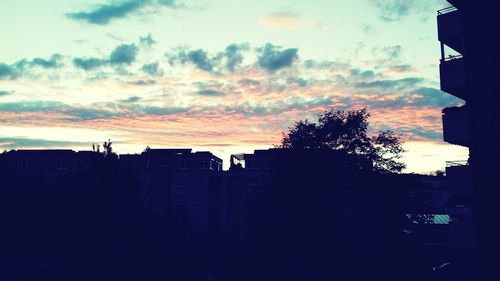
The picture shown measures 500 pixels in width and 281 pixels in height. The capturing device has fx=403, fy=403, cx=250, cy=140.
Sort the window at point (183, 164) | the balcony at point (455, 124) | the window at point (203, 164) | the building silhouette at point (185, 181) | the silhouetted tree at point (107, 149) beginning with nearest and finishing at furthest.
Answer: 1. the balcony at point (455, 124)
2. the silhouetted tree at point (107, 149)
3. the building silhouette at point (185, 181)
4. the window at point (203, 164)
5. the window at point (183, 164)

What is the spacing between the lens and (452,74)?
18297 millimetres

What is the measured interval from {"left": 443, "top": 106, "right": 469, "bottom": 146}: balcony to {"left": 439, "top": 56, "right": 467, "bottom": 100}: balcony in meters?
0.85

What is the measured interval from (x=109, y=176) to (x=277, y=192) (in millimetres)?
11648

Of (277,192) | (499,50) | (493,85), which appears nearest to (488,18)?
(499,50)

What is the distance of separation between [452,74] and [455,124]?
2.30 metres

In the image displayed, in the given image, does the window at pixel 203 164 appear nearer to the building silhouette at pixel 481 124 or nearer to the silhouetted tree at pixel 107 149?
the silhouetted tree at pixel 107 149

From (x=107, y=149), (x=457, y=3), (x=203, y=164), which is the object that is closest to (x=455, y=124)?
(x=457, y=3)

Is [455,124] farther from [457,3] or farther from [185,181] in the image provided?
[185,181]

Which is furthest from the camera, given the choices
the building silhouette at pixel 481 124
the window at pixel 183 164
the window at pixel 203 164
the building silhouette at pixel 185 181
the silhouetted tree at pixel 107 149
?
the window at pixel 183 164

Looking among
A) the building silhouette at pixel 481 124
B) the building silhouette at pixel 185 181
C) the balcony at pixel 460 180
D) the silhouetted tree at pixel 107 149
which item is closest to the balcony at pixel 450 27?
the building silhouette at pixel 481 124

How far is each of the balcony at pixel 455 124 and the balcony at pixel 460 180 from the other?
1259 millimetres

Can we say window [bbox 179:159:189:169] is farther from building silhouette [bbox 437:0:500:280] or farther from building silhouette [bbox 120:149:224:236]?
building silhouette [bbox 437:0:500:280]

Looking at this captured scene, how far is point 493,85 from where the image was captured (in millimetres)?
15297

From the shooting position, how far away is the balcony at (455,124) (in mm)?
17672
